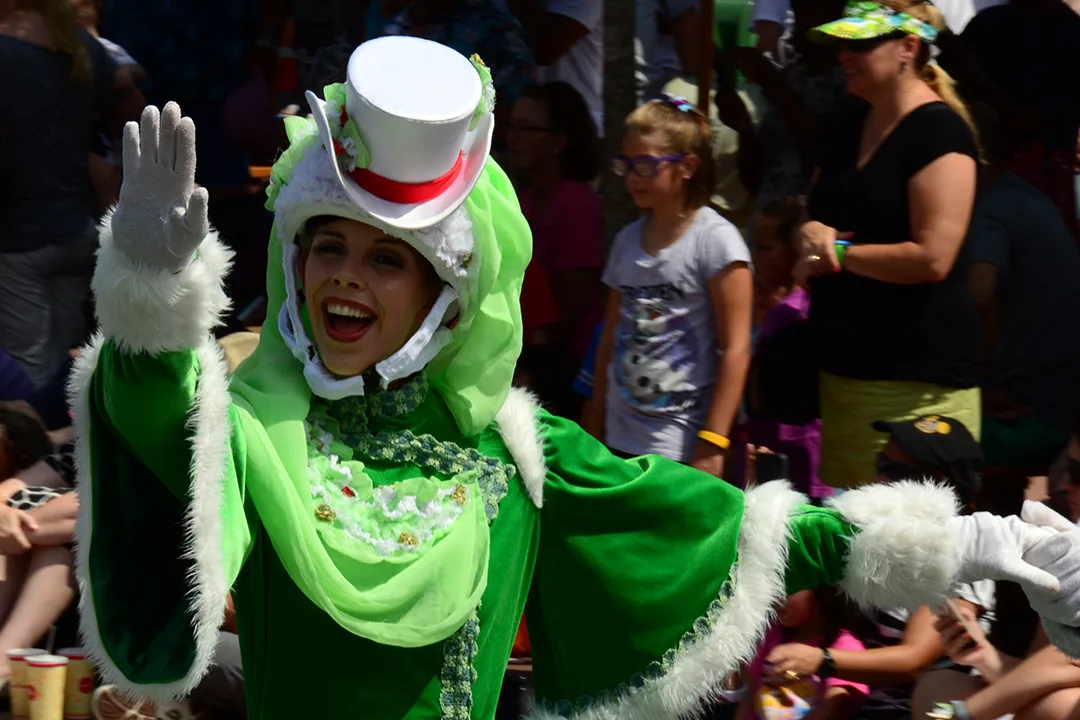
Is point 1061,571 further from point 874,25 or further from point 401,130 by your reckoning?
point 874,25

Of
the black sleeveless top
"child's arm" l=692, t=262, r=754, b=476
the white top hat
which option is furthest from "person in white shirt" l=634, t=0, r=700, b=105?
the white top hat

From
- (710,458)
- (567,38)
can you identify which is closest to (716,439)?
(710,458)

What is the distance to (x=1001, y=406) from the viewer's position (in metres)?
4.67

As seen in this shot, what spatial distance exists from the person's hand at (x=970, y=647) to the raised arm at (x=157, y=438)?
191 centimetres

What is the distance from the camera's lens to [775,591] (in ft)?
9.70

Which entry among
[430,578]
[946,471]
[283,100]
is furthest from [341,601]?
[283,100]

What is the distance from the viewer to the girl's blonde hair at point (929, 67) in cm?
431

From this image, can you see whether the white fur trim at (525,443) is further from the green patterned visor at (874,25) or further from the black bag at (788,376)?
the green patterned visor at (874,25)

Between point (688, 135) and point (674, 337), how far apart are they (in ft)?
1.82

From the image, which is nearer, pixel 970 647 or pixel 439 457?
pixel 439 457

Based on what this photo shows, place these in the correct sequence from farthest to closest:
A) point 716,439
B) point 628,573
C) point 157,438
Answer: point 716,439, point 628,573, point 157,438

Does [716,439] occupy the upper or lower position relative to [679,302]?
lower

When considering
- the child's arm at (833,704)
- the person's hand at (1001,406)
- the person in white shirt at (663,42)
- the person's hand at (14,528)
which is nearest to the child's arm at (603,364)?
the person's hand at (1001,406)

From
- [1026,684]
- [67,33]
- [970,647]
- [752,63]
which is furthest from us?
[752,63]
